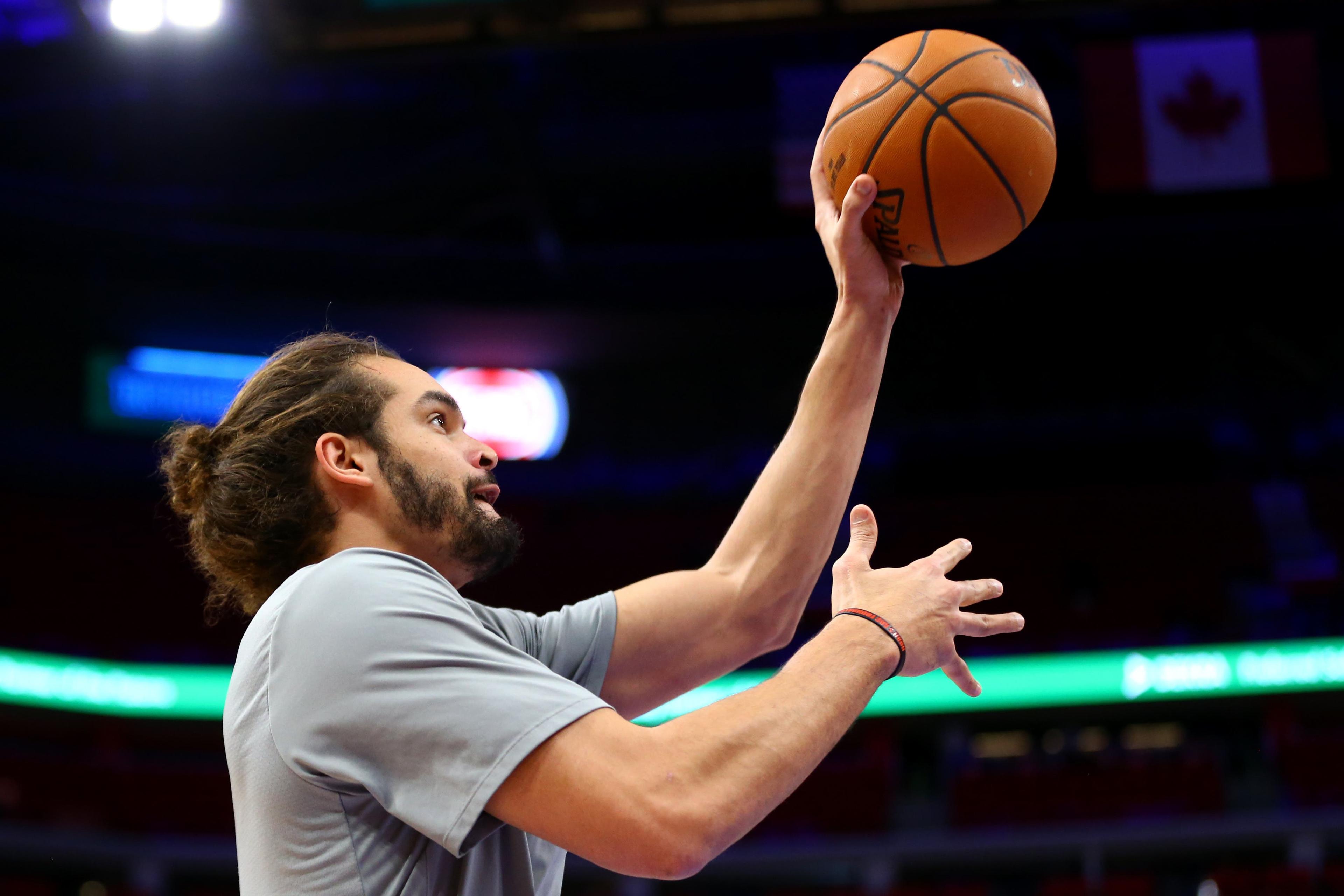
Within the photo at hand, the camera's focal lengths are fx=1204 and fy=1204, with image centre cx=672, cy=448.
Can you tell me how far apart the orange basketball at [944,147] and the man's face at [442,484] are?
849mm

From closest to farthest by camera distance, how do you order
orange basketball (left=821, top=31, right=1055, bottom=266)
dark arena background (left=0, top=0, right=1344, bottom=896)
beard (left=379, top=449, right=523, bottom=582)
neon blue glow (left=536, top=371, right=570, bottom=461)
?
beard (left=379, top=449, right=523, bottom=582) < orange basketball (left=821, top=31, right=1055, bottom=266) < dark arena background (left=0, top=0, right=1344, bottom=896) < neon blue glow (left=536, top=371, right=570, bottom=461)

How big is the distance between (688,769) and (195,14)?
22.9 ft

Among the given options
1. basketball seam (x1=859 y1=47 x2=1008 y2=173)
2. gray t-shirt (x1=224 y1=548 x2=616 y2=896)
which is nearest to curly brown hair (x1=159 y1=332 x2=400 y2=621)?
gray t-shirt (x1=224 y1=548 x2=616 y2=896)

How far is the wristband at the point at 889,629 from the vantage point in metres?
1.54

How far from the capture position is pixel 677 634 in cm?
207

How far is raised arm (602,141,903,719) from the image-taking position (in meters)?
2.07

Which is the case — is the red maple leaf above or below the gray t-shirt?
above

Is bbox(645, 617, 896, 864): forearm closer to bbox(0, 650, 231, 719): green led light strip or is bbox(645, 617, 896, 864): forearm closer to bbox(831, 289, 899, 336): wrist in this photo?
bbox(831, 289, 899, 336): wrist

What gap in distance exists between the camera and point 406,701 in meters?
1.37

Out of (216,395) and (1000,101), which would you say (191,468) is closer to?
(1000,101)

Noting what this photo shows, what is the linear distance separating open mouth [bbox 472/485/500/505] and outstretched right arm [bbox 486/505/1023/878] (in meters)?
0.54

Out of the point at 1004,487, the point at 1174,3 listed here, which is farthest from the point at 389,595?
the point at 1004,487

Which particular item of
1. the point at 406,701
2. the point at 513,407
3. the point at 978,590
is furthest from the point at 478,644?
the point at 513,407

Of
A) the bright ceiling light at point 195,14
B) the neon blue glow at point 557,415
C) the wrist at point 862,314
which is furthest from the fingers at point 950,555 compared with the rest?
the neon blue glow at point 557,415
